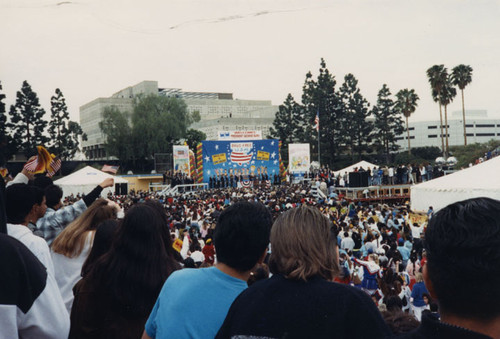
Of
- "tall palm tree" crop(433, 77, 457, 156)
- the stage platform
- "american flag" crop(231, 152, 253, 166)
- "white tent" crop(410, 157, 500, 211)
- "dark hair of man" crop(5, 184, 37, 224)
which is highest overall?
"tall palm tree" crop(433, 77, 457, 156)

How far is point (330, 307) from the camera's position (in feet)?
4.97

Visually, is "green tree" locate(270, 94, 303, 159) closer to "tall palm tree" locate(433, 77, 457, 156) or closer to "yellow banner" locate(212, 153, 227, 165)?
"tall palm tree" locate(433, 77, 457, 156)

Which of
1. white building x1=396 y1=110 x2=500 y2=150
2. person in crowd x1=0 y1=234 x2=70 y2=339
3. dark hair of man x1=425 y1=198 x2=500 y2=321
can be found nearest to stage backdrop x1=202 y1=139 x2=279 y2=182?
person in crowd x1=0 y1=234 x2=70 y2=339

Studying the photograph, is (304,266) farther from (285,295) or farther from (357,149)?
(357,149)

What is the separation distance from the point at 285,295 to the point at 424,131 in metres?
105

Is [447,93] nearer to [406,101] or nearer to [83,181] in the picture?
[406,101]

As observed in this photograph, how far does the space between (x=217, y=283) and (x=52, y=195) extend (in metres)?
3.32

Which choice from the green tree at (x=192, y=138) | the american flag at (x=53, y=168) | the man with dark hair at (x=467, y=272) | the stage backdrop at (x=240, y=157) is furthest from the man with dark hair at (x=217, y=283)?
the green tree at (x=192, y=138)

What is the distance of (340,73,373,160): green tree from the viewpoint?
187 feet

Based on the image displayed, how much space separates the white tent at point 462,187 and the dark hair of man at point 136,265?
14359 mm

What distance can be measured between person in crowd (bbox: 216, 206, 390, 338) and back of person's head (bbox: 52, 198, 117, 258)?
198 cm

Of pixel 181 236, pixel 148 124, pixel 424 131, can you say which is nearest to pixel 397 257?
pixel 181 236

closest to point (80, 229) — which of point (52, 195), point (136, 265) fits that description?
point (136, 265)

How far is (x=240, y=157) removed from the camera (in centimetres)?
3588
